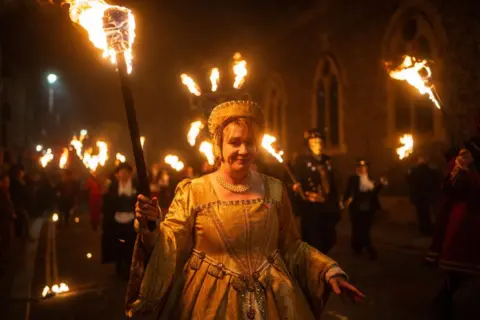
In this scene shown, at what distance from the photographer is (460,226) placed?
21.5 feet

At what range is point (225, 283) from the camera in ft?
10.5

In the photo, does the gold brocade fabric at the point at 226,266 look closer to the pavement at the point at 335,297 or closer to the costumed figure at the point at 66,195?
the pavement at the point at 335,297

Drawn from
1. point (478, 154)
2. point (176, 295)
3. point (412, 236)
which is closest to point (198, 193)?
point (176, 295)

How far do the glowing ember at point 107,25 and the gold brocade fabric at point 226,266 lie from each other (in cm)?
97

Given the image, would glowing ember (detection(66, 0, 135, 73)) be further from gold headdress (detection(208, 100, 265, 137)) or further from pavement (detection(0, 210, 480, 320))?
pavement (detection(0, 210, 480, 320))

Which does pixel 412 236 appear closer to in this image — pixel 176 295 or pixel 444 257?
pixel 444 257

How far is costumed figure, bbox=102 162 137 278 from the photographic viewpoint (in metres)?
9.26

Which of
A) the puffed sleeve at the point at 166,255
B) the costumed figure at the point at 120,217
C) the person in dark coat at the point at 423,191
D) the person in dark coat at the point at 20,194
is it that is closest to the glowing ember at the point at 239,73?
the person in dark coat at the point at 423,191

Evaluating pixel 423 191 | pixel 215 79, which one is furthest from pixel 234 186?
pixel 215 79

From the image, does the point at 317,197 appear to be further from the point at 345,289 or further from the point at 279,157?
the point at 345,289

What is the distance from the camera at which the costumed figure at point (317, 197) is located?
8.20 m

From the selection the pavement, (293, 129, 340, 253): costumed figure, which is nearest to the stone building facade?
the pavement

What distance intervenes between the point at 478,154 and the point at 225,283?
4.06m

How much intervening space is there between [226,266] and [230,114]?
909mm
